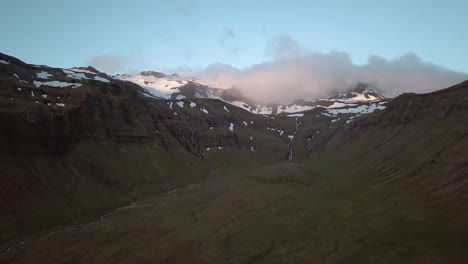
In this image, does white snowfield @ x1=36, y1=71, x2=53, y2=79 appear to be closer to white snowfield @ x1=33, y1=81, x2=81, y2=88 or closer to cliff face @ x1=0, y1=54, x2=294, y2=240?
cliff face @ x1=0, y1=54, x2=294, y2=240

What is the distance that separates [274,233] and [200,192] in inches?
2359

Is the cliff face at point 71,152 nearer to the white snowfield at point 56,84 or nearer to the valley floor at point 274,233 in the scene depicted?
the white snowfield at point 56,84

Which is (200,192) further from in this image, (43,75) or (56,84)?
(43,75)

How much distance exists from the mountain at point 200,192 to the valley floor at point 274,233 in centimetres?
37

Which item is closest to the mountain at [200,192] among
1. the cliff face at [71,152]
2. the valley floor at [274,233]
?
the valley floor at [274,233]

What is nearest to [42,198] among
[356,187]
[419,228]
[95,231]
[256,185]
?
[95,231]

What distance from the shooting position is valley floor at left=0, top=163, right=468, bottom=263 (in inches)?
2603

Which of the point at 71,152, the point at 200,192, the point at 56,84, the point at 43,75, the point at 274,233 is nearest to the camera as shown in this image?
the point at 274,233

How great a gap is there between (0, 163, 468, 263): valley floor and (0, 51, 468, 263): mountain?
367 mm

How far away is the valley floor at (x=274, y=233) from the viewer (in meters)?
66.1

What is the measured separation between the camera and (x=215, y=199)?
125 meters

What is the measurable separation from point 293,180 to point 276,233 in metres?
66.3

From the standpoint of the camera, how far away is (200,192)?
140 m

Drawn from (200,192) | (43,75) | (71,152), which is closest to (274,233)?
(200,192)
